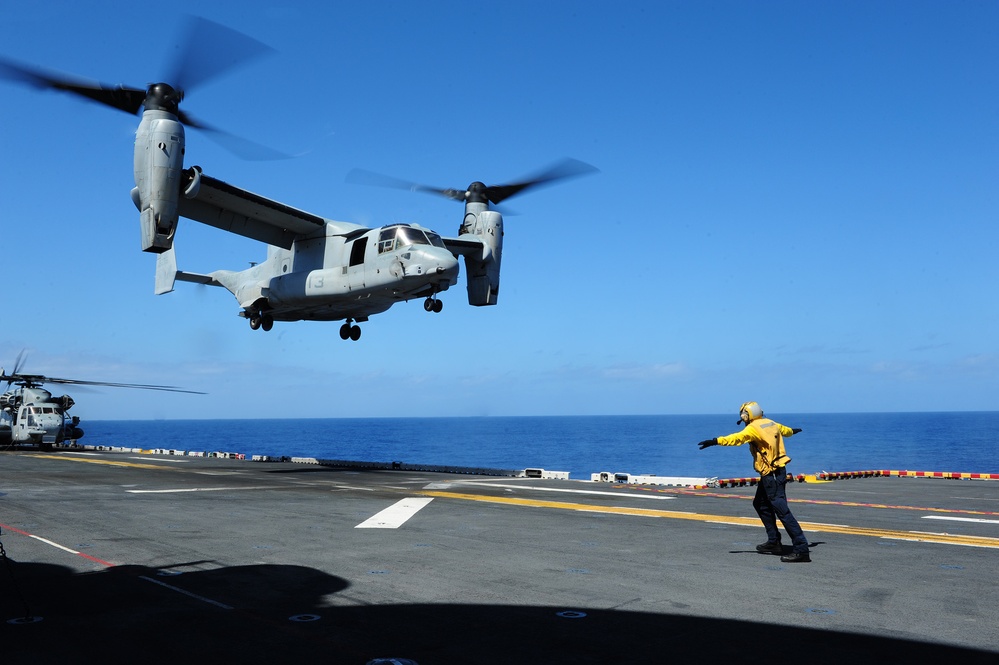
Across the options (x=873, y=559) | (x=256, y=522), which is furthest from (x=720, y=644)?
(x=256, y=522)

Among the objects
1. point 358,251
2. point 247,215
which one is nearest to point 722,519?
point 358,251

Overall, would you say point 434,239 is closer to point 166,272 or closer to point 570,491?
point 570,491

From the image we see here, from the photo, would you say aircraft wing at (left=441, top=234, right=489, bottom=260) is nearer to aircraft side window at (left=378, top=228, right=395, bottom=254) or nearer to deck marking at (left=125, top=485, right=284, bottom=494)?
aircraft side window at (left=378, top=228, right=395, bottom=254)

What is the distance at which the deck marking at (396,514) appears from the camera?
41.5 ft

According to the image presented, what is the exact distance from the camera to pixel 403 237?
25.3 meters

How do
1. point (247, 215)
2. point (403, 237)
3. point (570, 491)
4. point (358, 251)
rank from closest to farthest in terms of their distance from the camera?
1. point (570, 491)
2. point (403, 237)
3. point (358, 251)
4. point (247, 215)

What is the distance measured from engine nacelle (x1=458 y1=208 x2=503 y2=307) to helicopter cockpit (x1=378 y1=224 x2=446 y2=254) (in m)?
4.92

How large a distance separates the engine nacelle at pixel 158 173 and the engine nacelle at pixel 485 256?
39.0 feet

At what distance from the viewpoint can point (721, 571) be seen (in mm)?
8734

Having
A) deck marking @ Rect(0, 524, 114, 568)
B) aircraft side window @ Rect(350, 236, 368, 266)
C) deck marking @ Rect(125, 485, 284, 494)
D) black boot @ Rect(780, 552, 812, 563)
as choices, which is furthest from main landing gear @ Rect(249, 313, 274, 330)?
black boot @ Rect(780, 552, 812, 563)

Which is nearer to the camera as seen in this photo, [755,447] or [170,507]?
[755,447]

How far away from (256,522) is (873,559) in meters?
9.70

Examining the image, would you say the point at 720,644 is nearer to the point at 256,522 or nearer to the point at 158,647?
the point at 158,647

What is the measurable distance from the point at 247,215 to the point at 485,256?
9.40 metres
